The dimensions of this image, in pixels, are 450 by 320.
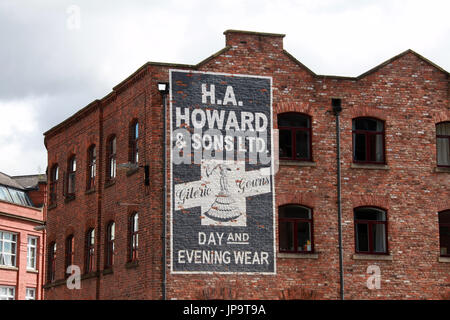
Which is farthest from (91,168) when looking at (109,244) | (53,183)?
(53,183)

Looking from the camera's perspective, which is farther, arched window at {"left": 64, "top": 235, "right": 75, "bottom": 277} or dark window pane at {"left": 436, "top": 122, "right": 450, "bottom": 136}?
arched window at {"left": 64, "top": 235, "right": 75, "bottom": 277}

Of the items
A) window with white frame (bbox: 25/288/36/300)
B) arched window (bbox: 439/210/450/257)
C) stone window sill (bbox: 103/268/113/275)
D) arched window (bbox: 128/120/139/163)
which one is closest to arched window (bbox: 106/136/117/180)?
arched window (bbox: 128/120/139/163)

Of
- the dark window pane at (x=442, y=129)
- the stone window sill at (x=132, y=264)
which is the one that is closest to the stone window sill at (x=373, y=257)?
the dark window pane at (x=442, y=129)

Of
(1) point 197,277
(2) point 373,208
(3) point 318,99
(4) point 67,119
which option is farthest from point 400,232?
(4) point 67,119

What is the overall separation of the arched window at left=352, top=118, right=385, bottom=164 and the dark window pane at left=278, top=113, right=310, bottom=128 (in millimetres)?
1788

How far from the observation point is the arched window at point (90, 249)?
34.6 m

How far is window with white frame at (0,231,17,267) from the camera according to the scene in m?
52.2

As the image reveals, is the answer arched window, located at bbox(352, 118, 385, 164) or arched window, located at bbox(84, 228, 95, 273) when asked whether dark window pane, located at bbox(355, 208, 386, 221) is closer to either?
arched window, located at bbox(352, 118, 385, 164)

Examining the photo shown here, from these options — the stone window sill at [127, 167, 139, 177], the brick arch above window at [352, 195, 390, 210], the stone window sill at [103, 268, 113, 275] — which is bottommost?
the stone window sill at [103, 268, 113, 275]

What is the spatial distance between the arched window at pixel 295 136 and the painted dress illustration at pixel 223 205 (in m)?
2.31

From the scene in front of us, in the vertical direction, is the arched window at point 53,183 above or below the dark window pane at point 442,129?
below

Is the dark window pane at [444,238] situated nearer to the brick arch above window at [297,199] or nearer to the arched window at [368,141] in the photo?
the arched window at [368,141]

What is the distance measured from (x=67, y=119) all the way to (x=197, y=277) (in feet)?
40.0

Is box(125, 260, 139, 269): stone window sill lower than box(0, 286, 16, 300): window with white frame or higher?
higher
